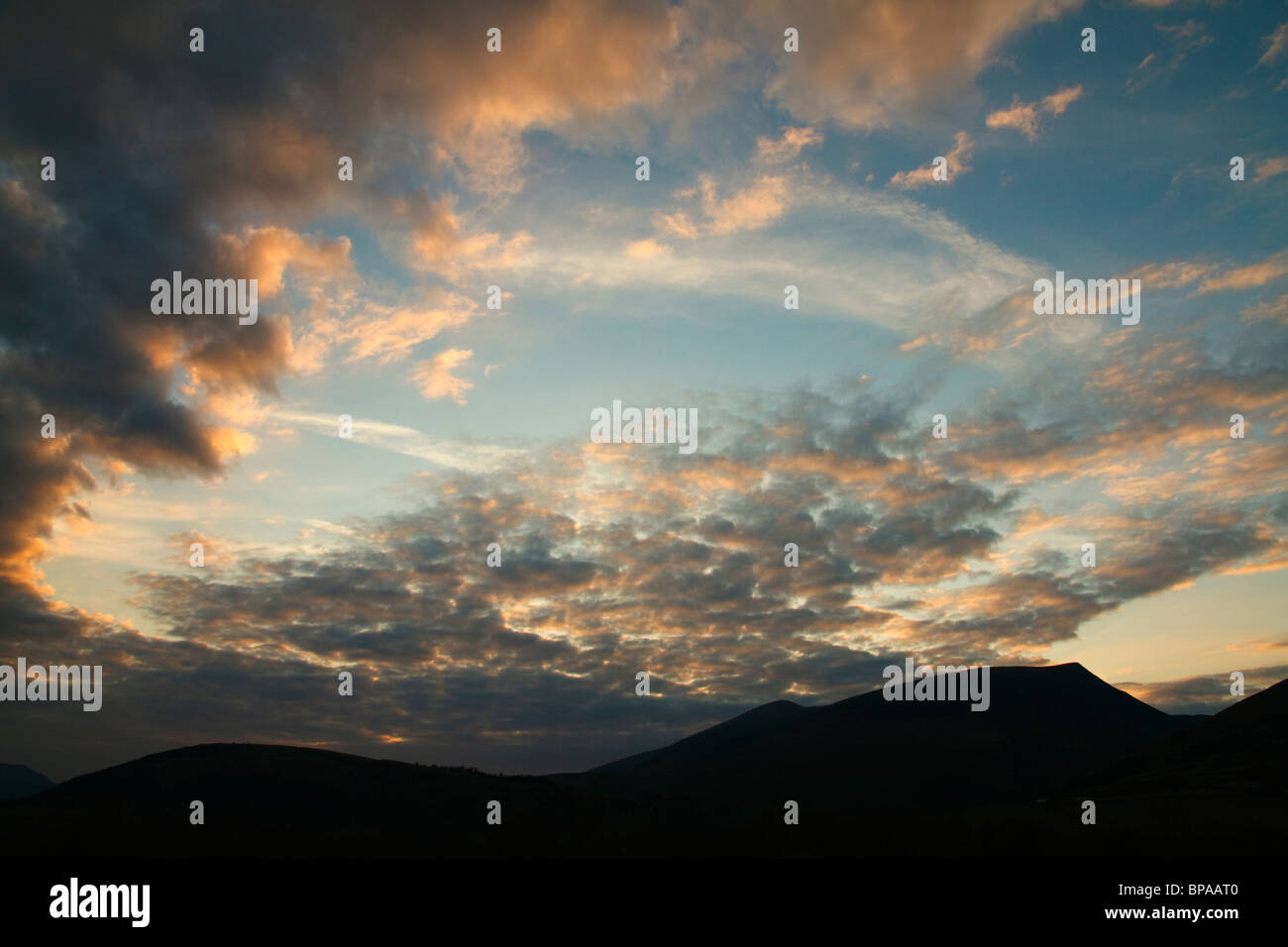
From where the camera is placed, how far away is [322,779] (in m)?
186
